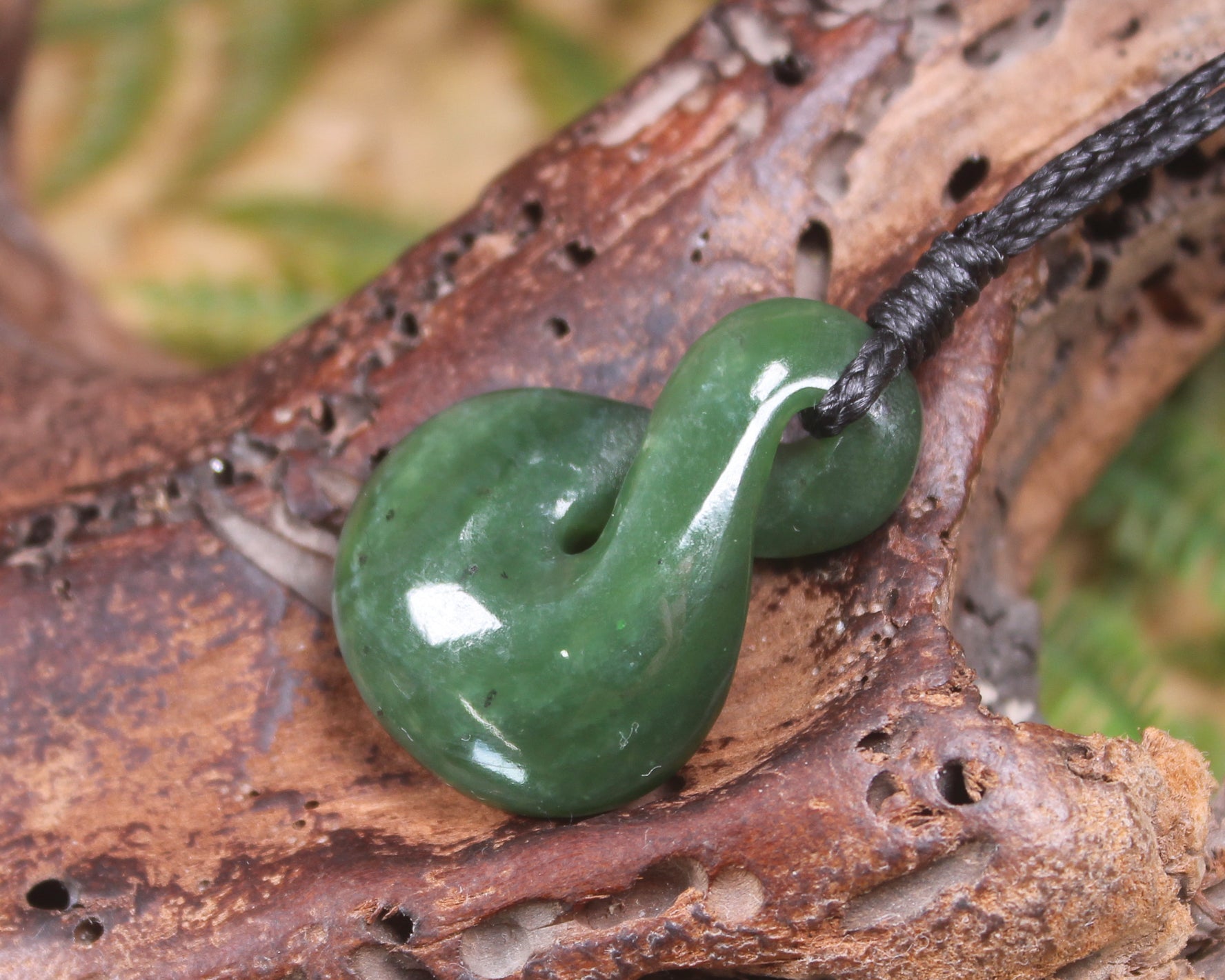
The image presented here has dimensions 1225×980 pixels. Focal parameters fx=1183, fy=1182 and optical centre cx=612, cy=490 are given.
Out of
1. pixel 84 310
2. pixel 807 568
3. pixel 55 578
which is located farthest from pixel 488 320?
pixel 84 310

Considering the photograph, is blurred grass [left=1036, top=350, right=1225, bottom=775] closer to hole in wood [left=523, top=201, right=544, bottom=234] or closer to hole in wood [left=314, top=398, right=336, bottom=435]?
hole in wood [left=523, top=201, right=544, bottom=234]

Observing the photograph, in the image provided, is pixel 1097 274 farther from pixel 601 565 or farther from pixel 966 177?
pixel 601 565

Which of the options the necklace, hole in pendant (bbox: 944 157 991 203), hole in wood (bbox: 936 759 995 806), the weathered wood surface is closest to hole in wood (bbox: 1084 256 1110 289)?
the weathered wood surface

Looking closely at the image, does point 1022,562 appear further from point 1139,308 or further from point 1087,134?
point 1087,134

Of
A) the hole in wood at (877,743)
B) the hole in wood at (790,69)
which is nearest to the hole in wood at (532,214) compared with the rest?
the hole in wood at (790,69)

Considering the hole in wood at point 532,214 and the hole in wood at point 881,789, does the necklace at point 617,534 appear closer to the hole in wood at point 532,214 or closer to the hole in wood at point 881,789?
the hole in wood at point 881,789

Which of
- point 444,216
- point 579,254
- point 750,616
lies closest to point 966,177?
point 579,254
